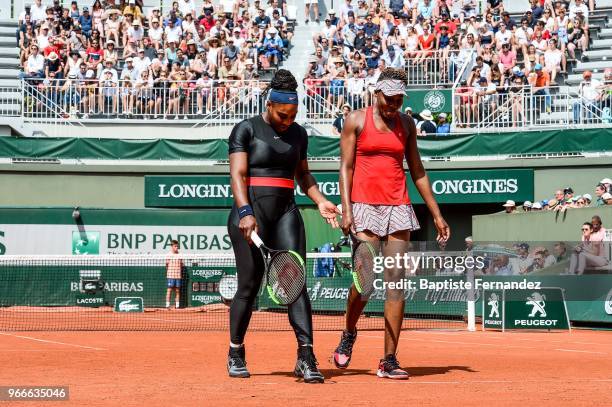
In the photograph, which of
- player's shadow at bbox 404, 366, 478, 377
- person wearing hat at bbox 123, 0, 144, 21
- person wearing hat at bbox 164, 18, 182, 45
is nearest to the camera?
player's shadow at bbox 404, 366, 478, 377

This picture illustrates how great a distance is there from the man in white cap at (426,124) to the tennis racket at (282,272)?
746 inches

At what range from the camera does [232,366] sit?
9117 mm

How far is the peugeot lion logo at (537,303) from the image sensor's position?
1861cm

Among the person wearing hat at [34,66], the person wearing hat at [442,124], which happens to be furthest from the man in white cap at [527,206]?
the person wearing hat at [34,66]

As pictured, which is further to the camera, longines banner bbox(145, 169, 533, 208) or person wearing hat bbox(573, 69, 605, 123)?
longines banner bbox(145, 169, 533, 208)

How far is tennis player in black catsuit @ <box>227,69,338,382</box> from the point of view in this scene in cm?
895

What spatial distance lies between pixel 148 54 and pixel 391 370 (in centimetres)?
2291

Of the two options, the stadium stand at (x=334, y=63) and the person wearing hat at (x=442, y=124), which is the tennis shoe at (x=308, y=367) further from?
the person wearing hat at (x=442, y=124)

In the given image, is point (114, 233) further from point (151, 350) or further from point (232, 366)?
point (232, 366)

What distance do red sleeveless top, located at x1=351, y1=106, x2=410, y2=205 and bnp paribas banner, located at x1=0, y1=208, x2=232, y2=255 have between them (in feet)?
57.5

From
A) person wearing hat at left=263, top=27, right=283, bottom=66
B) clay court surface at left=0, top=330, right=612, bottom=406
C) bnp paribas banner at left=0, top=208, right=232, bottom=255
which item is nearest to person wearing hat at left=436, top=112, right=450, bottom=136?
bnp paribas banner at left=0, top=208, right=232, bottom=255

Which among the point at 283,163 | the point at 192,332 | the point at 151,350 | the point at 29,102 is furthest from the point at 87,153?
the point at 283,163

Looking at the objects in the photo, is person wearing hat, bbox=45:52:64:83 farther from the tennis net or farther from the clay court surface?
the clay court surface

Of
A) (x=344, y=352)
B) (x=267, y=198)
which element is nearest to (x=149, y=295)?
(x=344, y=352)
